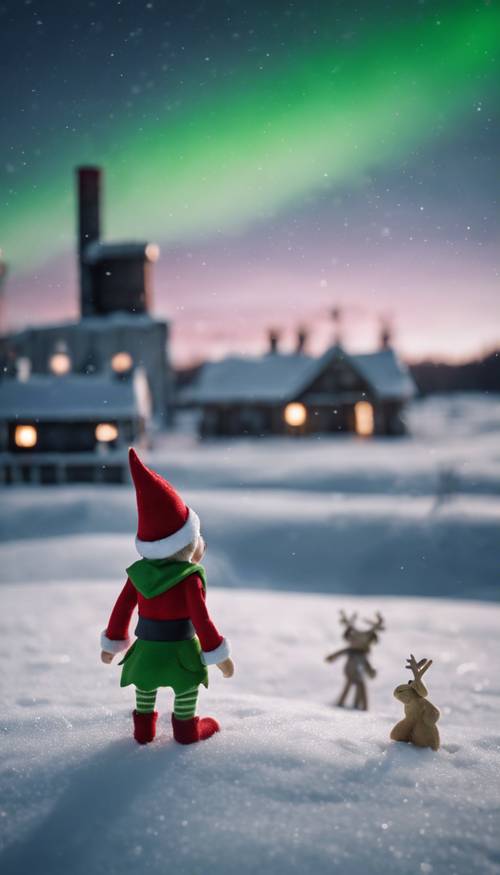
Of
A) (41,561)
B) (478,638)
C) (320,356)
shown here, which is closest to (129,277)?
(320,356)

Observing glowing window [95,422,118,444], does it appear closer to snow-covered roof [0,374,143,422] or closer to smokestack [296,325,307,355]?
snow-covered roof [0,374,143,422]

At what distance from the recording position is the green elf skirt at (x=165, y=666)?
2932mm

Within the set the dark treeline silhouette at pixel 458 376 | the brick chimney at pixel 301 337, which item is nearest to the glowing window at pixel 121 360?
the brick chimney at pixel 301 337

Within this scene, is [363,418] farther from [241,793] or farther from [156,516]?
[241,793]

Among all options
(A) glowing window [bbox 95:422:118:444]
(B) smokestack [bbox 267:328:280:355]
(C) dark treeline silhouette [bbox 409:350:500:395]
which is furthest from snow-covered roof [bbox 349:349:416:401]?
(C) dark treeline silhouette [bbox 409:350:500:395]

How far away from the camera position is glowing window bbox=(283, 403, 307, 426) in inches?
1058

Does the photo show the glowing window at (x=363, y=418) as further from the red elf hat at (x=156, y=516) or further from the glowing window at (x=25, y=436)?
the red elf hat at (x=156, y=516)

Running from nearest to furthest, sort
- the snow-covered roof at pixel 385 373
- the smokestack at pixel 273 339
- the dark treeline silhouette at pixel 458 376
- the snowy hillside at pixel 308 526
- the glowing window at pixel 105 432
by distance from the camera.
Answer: the snowy hillside at pixel 308 526 < the glowing window at pixel 105 432 < the snow-covered roof at pixel 385 373 < the smokestack at pixel 273 339 < the dark treeline silhouette at pixel 458 376

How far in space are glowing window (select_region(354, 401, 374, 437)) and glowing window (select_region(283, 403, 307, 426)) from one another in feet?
8.30

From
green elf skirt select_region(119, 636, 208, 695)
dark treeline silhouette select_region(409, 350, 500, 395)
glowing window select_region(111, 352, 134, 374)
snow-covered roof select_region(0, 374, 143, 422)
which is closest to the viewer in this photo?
green elf skirt select_region(119, 636, 208, 695)

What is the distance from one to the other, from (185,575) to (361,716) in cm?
186

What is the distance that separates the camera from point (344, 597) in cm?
861

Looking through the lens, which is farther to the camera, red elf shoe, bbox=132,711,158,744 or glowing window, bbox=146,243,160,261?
glowing window, bbox=146,243,160,261

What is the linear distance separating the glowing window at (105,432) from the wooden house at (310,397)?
10.9m
